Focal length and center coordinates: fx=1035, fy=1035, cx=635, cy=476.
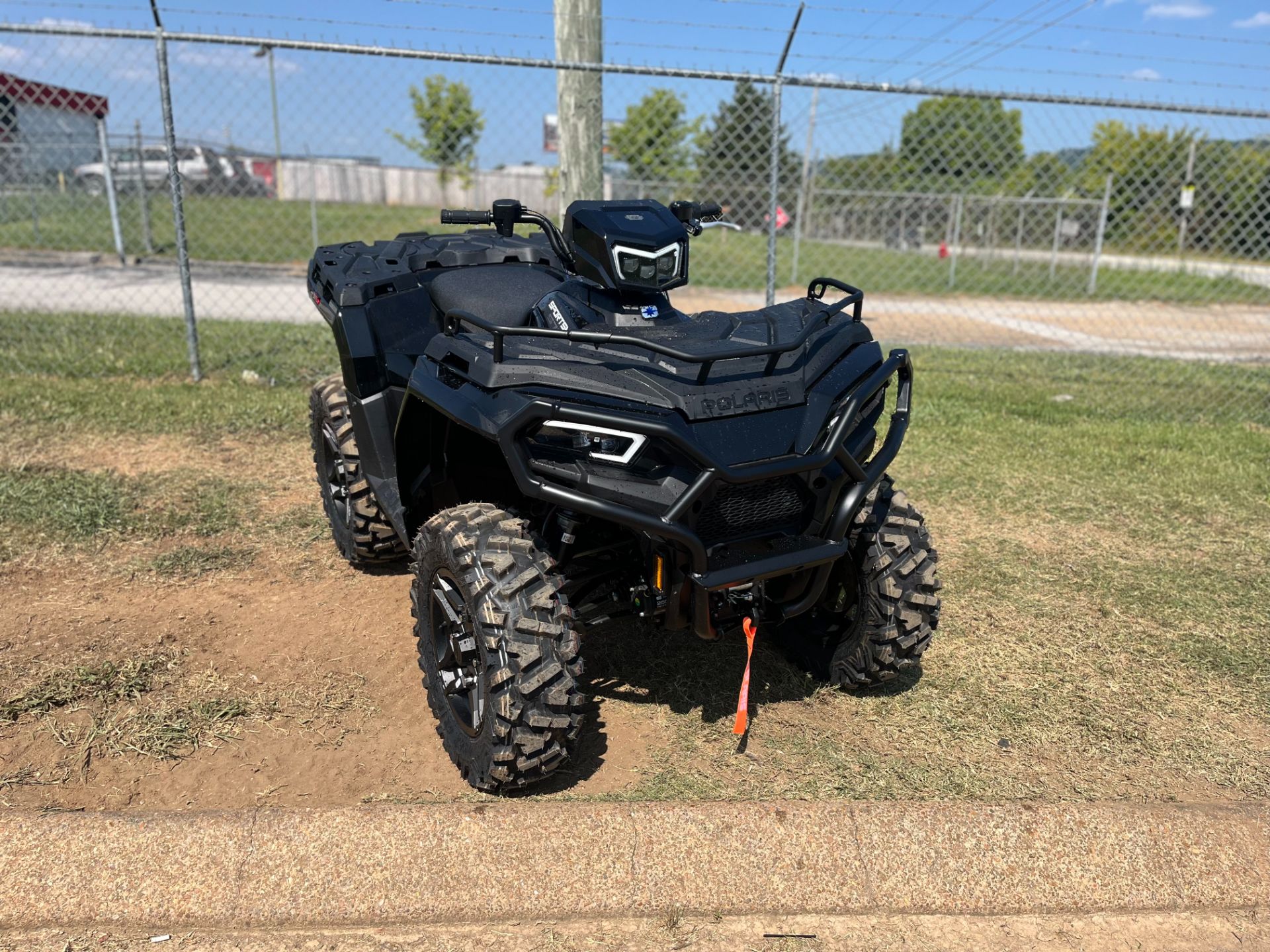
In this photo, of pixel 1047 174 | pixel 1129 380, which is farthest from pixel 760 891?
pixel 1047 174

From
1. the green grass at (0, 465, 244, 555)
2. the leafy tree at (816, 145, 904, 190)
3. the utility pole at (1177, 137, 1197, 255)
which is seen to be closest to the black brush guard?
the green grass at (0, 465, 244, 555)

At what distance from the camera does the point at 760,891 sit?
2553 mm

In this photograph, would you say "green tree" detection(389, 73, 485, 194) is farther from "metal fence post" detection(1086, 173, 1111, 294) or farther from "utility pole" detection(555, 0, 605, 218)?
"metal fence post" detection(1086, 173, 1111, 294)

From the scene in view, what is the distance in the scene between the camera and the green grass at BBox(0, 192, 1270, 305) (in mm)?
17688

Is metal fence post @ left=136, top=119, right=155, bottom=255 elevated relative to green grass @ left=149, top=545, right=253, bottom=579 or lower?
elevated

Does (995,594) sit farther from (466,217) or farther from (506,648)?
(466,217)

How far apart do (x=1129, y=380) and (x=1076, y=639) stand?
624cm

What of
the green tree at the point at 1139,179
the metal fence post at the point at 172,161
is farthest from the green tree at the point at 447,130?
the green tree at the point at 1139,179

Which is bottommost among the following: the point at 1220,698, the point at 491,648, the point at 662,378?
the point at 1220,698

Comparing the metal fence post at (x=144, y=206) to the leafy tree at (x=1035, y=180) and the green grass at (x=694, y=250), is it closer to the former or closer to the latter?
the green grass at (x=694, y=250)

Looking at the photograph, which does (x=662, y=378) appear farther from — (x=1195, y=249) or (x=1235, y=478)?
(x=1195, y=249)

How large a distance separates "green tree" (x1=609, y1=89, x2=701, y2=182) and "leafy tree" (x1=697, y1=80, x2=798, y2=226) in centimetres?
57

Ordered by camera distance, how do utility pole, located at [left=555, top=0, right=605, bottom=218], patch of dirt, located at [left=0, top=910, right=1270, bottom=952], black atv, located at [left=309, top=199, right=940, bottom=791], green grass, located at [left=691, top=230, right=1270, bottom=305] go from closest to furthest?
1. patch of dirt, located at [left=0, top=910, right=1270, bottom=952]
2. black atv, located at [left=309, top=199, right=940, bottom=791]
3. utility pole, located at [left=555, top=0, right=605, bottom=218]
4. green grass, located at [left=691, top=230, right=1270, bottom=305]

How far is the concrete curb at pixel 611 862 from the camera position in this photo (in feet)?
8.11
